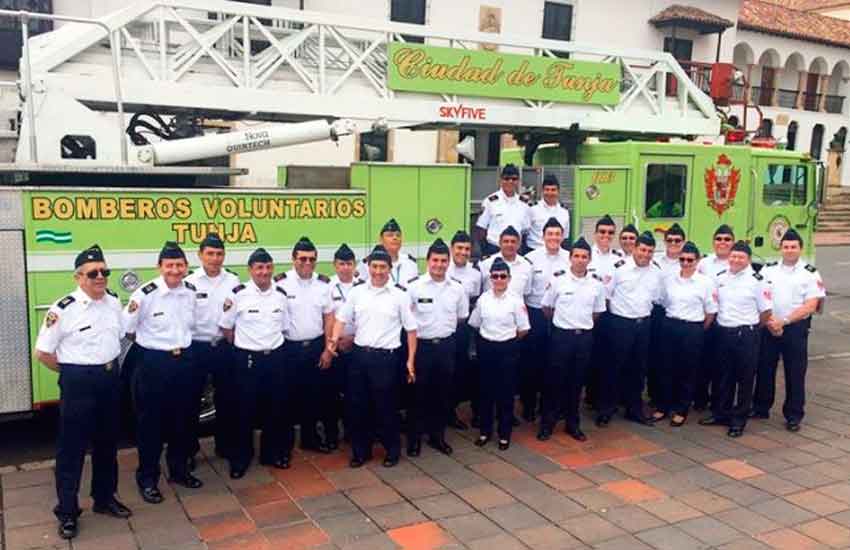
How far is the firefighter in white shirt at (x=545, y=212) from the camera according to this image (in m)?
7.57

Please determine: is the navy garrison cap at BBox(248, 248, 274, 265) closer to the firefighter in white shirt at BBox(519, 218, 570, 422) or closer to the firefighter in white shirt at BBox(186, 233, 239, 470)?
the firefighter in white shirt at BBox(186, 233, 239, 470)

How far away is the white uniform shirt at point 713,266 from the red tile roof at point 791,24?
2899cm

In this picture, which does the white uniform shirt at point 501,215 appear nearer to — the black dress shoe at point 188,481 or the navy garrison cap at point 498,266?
the navy garrison cap at point 498,266

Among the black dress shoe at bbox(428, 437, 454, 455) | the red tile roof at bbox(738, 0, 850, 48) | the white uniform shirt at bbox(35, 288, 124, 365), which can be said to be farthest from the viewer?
the red tile roof at bbox(738, 0, 850, 48)

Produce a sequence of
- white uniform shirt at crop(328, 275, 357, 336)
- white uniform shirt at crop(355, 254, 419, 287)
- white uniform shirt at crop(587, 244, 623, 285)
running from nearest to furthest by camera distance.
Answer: white uniform shirt at crop(328, 275, 357, 336)
white uniform shirt at crop(355, 254, 419, 287)
white uniform shirt at crop(587, 244, 623, 285)

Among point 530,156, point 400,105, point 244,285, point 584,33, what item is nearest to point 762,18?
point 584,33

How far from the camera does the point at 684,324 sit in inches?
266

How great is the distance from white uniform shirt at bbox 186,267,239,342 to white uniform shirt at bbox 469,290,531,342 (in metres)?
1.93

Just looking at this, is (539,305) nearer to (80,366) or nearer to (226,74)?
(226,74)

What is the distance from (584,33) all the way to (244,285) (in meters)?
19.9

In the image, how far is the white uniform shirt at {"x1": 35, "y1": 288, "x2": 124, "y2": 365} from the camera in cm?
453

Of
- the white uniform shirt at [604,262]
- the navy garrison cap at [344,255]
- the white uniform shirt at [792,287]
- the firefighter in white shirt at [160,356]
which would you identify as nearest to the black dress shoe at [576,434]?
the white uniform shirt at [604,262]

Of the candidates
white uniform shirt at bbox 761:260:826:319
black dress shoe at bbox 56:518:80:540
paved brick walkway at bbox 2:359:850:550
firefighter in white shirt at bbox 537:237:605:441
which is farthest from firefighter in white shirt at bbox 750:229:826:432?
black dress shoe at bbox 56:518:80:540

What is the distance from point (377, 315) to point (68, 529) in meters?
2.40
